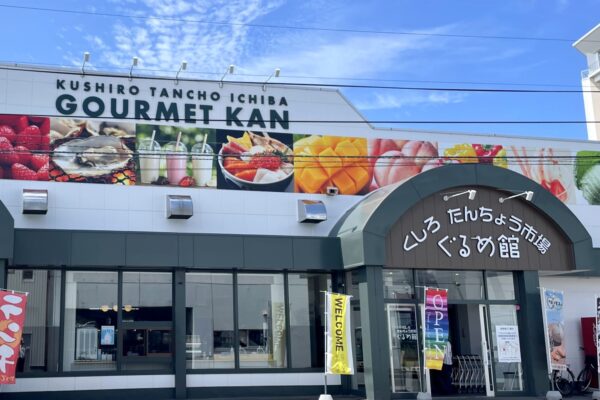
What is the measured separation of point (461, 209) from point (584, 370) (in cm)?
636

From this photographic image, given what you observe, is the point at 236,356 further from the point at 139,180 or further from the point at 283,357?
the point at 139,180

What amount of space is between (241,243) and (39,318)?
16.5 ft

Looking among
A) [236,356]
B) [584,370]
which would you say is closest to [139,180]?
[236,356]

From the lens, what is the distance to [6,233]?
609 inches

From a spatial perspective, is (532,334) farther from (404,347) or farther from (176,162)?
(176,162)

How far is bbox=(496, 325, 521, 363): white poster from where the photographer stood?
738 inches

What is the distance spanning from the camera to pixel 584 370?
20734 mm

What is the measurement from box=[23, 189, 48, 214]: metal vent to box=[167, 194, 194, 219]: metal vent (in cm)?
287

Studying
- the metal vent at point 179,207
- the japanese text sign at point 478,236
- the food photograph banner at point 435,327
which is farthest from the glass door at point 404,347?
the metal vent at point 179,207

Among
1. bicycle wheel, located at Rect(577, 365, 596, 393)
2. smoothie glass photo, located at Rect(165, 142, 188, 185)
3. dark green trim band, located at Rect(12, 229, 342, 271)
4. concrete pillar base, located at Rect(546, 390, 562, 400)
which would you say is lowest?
concrete pillar base, located at Rect(546, 390, 562, 400)

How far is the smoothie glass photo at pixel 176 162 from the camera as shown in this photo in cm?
1853

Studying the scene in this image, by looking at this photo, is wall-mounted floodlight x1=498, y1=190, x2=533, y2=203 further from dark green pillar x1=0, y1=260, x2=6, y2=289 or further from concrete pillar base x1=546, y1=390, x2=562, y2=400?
dark green pillar x1=0, y1=260, x2=6, y2=289

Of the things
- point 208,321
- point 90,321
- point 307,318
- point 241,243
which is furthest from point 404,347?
point 90,321

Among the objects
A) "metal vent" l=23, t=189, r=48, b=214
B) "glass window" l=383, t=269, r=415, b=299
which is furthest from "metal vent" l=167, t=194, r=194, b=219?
"glass window" l=383, t=269, r=415, b=299
